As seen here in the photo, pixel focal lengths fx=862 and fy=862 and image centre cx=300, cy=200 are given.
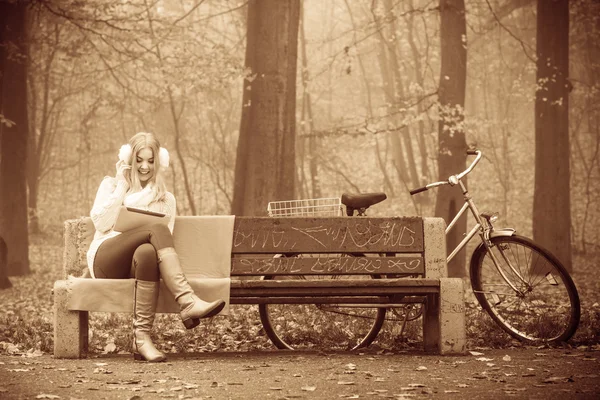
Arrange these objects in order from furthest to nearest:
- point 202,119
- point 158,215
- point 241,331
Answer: point 202,119 → point 241,331 → point 158,215

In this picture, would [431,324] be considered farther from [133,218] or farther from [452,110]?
[452,110]

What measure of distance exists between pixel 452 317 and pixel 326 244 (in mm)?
1073

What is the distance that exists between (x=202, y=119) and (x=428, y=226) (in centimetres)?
2540

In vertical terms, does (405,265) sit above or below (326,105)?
below

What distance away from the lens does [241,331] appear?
7820 millimetres

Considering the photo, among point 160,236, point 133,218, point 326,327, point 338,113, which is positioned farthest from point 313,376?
point 338,113

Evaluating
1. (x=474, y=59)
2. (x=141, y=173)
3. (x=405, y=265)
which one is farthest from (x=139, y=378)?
(x=474, y=59)

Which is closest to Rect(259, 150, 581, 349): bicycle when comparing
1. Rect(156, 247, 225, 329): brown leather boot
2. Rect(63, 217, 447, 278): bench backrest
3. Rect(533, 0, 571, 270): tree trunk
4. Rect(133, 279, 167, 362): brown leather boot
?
Rect(63, 217, 447, 278): bench backrest

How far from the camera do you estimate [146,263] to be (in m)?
6.05

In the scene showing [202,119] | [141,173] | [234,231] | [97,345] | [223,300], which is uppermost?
[202,119]

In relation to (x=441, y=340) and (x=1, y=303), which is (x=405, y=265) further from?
(x=1, y=303)

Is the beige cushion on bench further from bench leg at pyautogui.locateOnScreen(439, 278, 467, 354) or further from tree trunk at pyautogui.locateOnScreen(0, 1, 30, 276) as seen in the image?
tree trunk at pyautogui.locateOnScreen(0, 1, 30, 276)

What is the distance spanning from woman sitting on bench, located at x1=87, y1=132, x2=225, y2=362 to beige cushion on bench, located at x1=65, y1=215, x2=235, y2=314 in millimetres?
113

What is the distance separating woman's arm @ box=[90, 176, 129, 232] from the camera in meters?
6.27
